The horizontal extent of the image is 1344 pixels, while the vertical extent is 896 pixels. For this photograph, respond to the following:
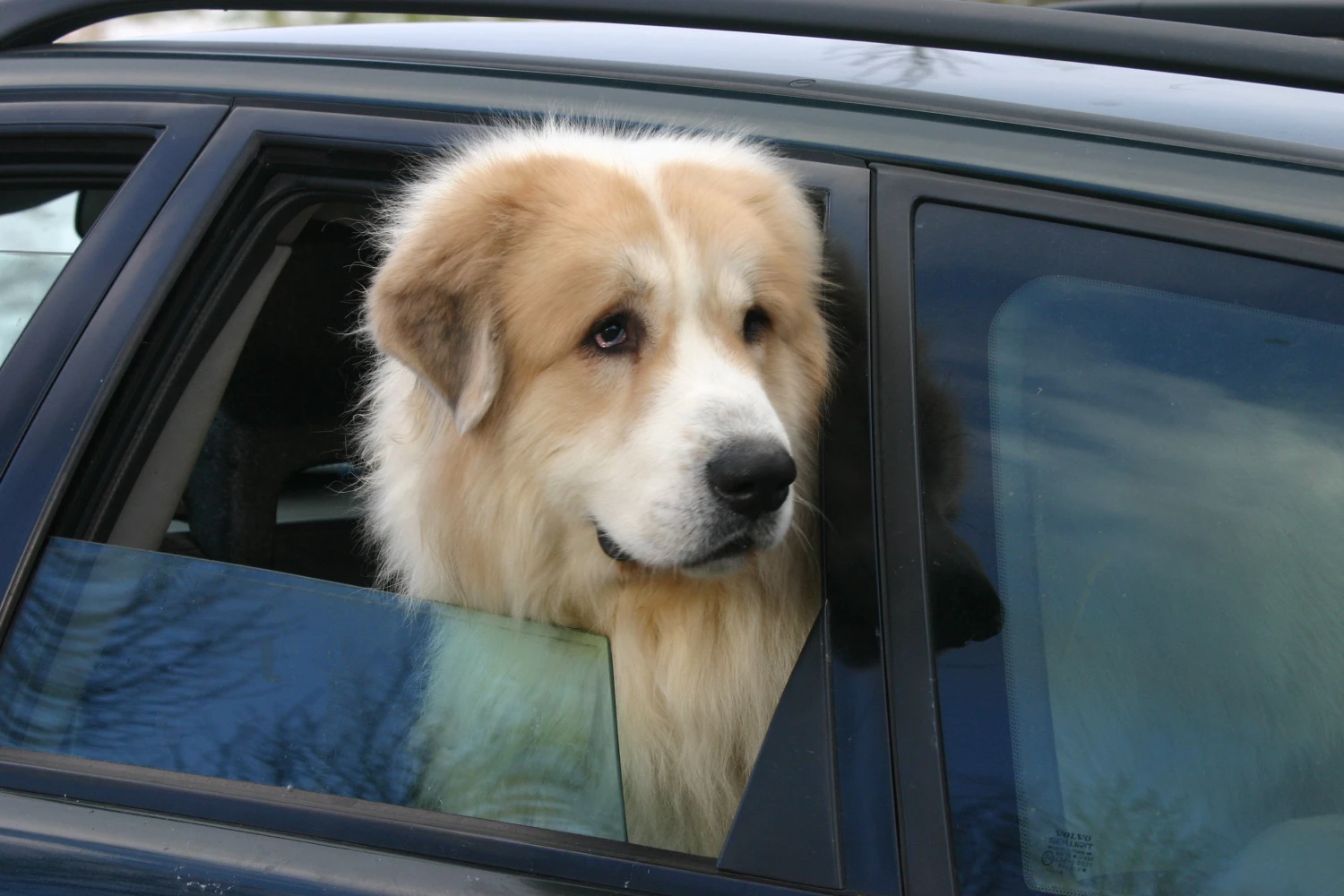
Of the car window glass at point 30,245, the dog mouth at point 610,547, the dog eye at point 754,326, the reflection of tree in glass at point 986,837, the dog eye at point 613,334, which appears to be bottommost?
the dog mouth at point 610,547

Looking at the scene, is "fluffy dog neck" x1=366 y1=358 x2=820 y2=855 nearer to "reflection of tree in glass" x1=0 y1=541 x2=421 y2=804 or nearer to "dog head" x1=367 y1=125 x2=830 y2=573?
"dog head" x1=367 y1=125 x2=830 y2=573

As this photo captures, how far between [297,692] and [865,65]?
1.35 metres

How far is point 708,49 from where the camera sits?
228cm

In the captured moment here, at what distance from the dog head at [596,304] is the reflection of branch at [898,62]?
0.23 metres

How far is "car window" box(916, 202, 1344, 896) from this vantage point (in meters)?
1.40

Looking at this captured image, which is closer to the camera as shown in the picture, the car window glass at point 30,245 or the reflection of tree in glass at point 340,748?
the reflection of tree in glass at point 340,748

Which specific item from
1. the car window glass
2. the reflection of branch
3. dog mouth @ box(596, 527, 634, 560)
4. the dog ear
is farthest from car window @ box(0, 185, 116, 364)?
the reflection of branch

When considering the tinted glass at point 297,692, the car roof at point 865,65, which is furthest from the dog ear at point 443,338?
the tinted glass at point 297,692

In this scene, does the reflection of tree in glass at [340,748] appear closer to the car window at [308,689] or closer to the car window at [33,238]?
the car window at [308,689]

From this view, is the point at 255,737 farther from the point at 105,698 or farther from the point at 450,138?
the point at 450,138

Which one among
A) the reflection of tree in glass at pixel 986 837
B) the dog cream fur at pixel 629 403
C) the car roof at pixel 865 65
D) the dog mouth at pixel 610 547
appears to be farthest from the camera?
the dog mouth at pixel 610 547

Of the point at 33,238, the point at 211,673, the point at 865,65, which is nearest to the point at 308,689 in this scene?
the point at 211,673

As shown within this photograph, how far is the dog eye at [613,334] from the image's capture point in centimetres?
223

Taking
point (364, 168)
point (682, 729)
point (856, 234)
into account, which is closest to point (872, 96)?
point (856, 234)
